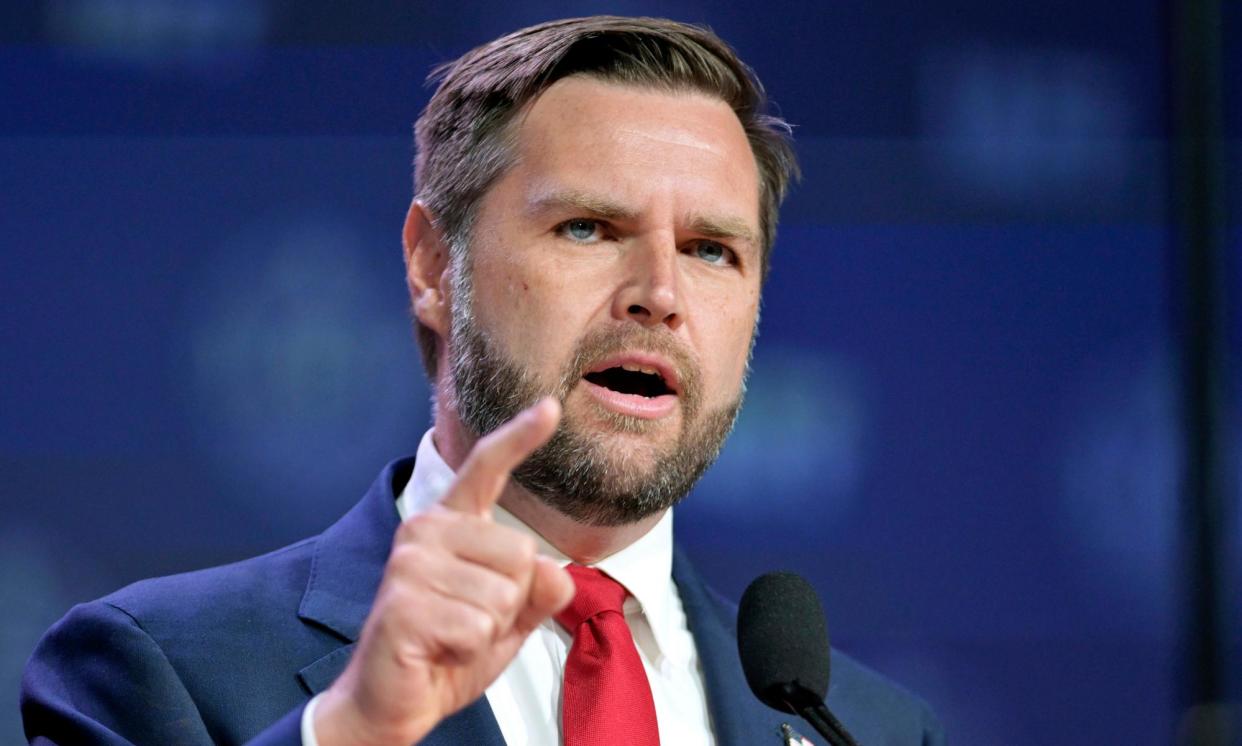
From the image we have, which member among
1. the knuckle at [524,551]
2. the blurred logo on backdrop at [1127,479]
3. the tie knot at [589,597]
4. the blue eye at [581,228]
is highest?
the blue eye at [581,228]

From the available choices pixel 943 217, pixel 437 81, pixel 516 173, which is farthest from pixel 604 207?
pixel 943 217

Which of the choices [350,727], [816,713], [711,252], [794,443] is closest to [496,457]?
[350,727]

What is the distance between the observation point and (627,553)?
6.77ft

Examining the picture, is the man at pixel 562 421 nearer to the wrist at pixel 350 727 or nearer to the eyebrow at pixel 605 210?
the eyebrow at pixel 605 210

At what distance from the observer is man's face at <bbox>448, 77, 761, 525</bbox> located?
192 centimetres

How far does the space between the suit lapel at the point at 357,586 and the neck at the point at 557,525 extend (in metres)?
0.11

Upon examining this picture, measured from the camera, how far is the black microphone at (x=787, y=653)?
5.20 feet

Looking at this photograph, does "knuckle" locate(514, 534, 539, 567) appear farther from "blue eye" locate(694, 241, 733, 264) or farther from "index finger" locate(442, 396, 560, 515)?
"blue eye" locate(694, 241, 733, 264)

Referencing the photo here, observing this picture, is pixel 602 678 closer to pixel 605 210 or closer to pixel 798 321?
pixel 605 210

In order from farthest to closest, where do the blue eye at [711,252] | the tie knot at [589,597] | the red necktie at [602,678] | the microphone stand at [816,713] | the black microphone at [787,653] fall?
the blue eye at [711,252] < the tie knot at [589,597] < the red necktie at [602,678] < the black microphone at [787,653] < the microphone stand at [816,713]

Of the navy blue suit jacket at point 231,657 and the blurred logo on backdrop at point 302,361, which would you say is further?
the blurred logo on backdrop at point 302,361

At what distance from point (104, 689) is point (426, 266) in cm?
71

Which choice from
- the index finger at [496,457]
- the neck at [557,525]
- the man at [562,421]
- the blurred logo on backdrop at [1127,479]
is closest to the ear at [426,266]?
the man at [562,421]

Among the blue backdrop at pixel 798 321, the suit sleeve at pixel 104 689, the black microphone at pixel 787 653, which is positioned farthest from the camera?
the blue backdrop at pixel 798 321
